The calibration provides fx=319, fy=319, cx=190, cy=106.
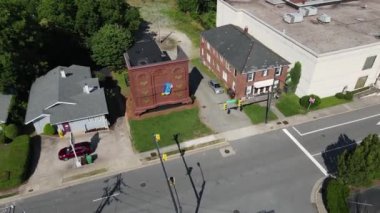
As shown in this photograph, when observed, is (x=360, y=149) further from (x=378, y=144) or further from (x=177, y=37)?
(x=177, y=37)

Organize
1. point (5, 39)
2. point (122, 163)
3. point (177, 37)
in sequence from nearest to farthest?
point (122, 163), point (5, 39), point (177, 37)

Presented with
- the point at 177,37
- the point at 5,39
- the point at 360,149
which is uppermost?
the point at 5,39

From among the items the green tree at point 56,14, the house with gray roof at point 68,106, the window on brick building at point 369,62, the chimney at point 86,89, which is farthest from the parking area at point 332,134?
the green tree at point 56,14

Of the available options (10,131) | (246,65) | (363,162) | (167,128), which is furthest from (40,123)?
(363,162)

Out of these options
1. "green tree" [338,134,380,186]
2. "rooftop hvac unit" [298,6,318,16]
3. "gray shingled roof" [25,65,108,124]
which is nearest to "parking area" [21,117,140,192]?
"gray shingled roof" [25,65,108,124]

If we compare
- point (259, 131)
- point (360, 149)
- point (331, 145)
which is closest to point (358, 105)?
point (331, 145)

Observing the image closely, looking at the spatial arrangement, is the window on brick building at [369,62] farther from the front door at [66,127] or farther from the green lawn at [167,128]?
the front door at [66,127]

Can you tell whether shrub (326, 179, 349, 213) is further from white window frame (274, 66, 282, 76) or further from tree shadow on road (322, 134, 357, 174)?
white window frame (274, 66, 282, 76)
